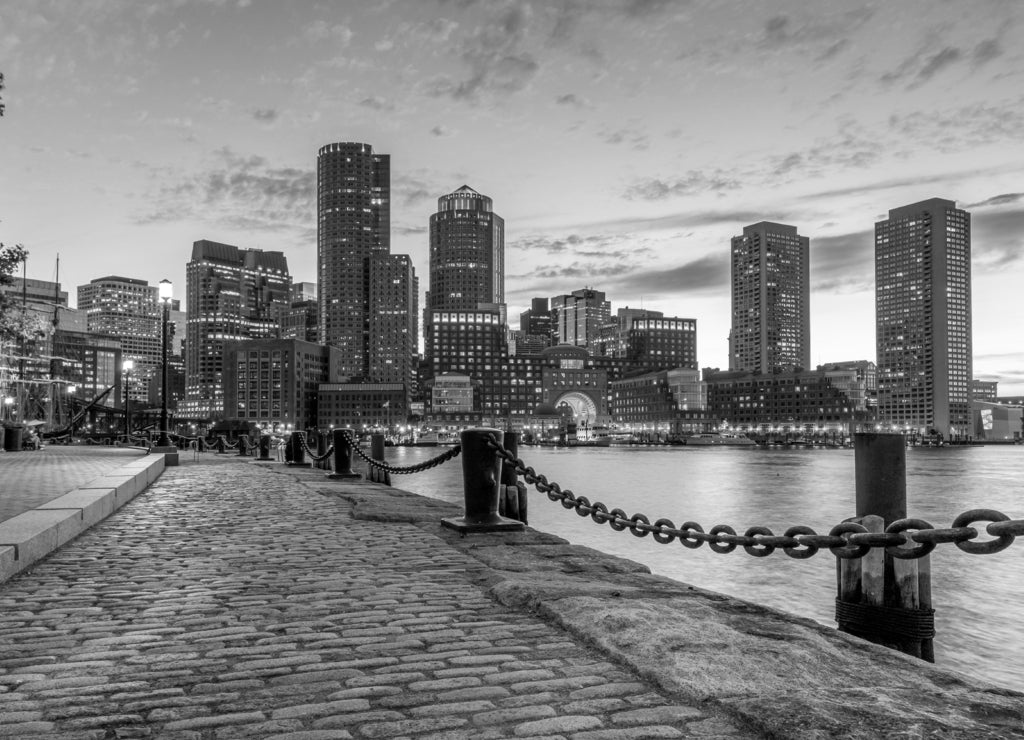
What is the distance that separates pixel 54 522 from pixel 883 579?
25.7ft

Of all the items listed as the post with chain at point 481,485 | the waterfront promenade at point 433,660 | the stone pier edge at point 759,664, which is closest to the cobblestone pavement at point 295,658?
the waterfront promenade at point 433,660

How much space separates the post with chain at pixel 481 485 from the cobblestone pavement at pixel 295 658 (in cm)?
157

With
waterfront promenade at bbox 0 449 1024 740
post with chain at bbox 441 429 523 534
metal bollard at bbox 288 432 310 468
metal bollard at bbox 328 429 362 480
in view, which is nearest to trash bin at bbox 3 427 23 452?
metal bollard at bbox 288 432 310 468

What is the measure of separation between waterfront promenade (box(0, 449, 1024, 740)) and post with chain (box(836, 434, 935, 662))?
777mm

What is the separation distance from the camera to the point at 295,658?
14.4ft

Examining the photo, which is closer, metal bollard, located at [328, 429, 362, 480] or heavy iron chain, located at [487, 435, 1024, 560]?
heavy iron chain, located at [487, 435, 1024, 560]

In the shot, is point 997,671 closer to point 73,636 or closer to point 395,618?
point 395,618

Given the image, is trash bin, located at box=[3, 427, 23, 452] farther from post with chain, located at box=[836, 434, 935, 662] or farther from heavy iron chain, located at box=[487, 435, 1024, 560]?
post with chain, located at box=[836, 434, 935, 662]

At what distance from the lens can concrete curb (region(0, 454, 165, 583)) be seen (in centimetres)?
689

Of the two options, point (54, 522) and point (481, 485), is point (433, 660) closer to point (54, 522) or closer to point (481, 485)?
point (481, 485)

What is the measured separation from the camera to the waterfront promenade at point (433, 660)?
3.37 meters

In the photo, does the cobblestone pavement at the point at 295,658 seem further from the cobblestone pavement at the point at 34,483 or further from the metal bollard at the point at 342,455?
the metal bollard at the point at 342,455

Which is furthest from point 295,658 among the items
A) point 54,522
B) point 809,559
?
point 809,559

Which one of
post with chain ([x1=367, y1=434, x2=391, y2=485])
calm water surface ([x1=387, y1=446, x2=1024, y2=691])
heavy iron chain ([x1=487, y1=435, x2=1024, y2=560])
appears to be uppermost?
heavy iron chain ([x1=487, y1=435, x2=1024, y2=560])
